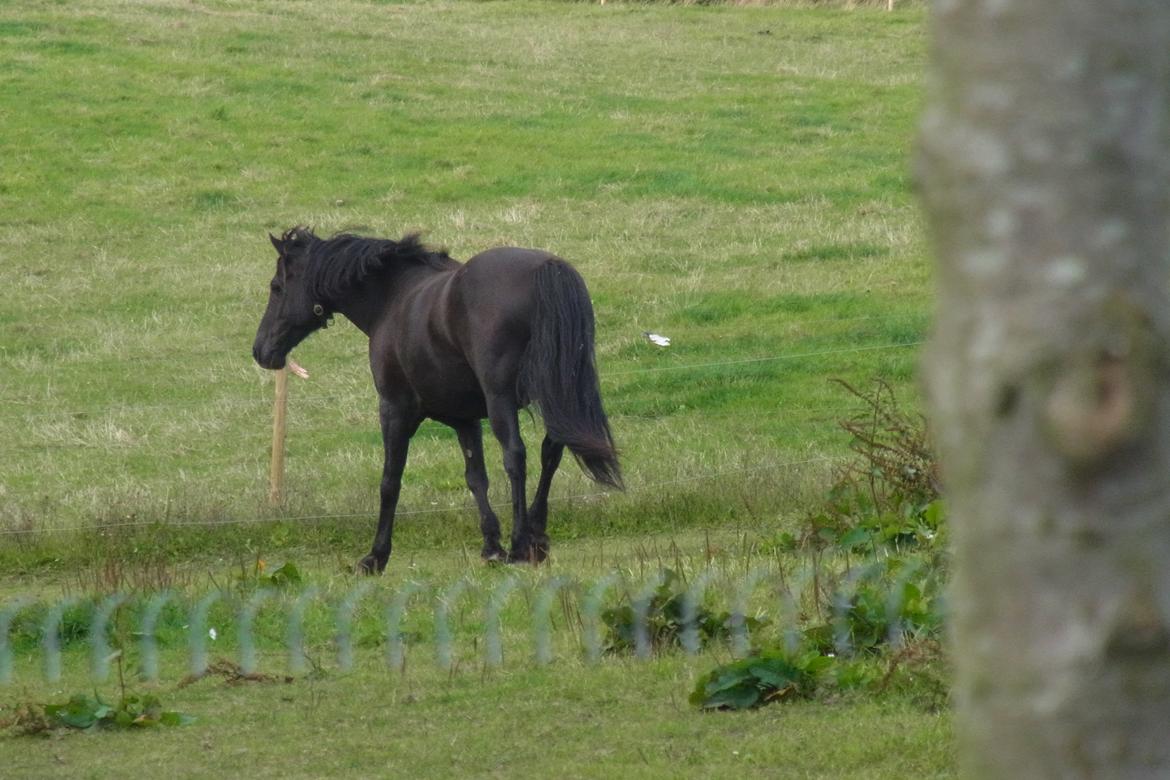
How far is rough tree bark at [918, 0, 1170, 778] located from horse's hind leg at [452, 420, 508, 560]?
329 inches

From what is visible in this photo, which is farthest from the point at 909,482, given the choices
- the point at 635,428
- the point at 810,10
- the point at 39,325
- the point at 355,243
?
the point at 810,10

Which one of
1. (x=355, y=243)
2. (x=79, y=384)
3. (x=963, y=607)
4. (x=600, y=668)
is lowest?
(x=79, y=384)

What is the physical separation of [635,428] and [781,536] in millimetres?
5704

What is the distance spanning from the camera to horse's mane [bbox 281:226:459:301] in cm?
1145

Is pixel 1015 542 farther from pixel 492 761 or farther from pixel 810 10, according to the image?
pixel 810 10

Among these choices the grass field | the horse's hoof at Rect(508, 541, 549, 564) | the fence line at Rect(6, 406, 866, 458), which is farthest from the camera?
the fence line at Rect(6, 406, 866, 458)

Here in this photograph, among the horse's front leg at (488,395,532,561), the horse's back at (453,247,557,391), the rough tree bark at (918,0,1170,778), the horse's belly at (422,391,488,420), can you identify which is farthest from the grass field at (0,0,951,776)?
the rough tree bark at (918,0,1170,778)

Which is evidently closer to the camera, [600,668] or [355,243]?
[600,668]

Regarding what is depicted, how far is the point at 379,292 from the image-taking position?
1153cm

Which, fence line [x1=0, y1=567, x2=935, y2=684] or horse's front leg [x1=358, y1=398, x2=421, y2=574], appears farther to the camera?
horse's front leg [x1=358, y1=398, x2=421, y2=574]

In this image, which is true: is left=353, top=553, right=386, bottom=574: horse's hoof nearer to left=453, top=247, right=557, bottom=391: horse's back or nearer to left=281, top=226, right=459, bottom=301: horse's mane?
left=453, top=247, right=557, bottom=391: horse's back

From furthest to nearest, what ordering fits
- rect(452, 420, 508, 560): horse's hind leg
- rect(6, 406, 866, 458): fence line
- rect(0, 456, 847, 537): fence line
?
1. rect(6, 406, 866, 458): fence line
2. rect(0, 456, 847, 537): fence line
3. rect(452, 420, 508, 560): horse's hind leg

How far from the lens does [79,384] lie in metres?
17.6

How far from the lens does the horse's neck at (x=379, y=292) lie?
11.5 metres
